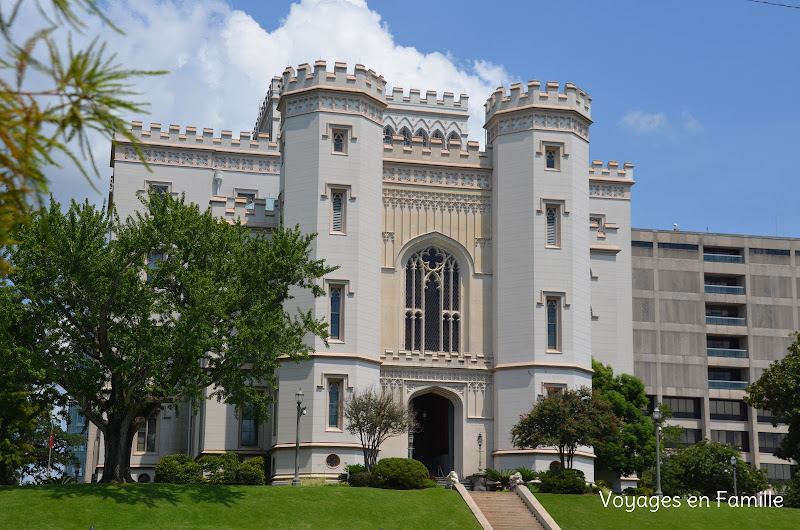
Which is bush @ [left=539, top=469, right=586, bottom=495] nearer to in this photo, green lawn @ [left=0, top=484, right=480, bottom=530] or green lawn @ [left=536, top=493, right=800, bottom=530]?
green lawn @ [left=536, top=493, right=800, bottom=530]

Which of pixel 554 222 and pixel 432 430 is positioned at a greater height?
pixel 554 222

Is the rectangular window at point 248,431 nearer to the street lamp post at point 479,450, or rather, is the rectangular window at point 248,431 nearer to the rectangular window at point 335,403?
the rectangular window at point 335,403

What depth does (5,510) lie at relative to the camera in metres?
32.1

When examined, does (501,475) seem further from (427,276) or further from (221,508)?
(221,508)

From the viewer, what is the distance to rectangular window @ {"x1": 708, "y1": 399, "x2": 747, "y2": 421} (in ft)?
265

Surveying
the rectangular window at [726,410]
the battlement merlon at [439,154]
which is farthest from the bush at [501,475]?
the rectangular window at [726,410]

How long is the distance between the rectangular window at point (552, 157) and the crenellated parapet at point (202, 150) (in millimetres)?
16285

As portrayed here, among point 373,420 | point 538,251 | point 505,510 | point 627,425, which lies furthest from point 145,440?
point 627,425

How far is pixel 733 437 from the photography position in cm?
8050

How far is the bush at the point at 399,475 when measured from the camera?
3875 cm

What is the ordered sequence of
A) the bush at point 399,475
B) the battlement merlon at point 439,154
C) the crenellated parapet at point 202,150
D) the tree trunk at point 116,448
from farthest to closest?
the crenellated parapet at point 202,150
the battlement merlon at point 439,154
the bush at point 399,475
the tree trunk at point 116,448

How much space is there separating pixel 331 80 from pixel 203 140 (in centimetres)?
1224

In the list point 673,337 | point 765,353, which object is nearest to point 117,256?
point 673,337

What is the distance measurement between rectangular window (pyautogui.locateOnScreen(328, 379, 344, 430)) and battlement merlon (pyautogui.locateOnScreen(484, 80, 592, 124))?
14235 millimetres
